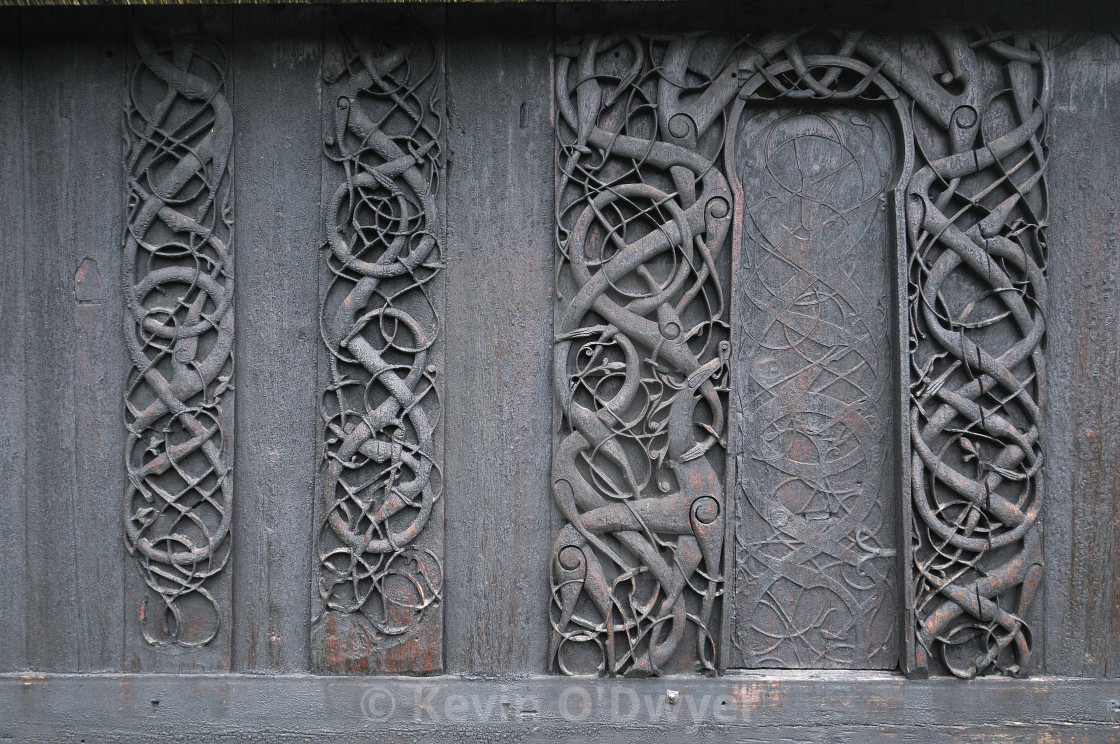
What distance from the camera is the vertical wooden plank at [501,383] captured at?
7.79 ft

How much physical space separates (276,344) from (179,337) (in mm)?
316

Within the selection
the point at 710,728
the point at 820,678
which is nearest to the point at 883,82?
the point at 820,678

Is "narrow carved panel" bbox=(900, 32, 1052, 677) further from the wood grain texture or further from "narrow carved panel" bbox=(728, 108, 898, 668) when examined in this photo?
the wood grain texture

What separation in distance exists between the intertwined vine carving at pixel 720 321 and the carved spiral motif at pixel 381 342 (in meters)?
0.45

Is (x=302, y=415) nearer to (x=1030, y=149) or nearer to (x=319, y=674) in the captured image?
(x=319, y=674)

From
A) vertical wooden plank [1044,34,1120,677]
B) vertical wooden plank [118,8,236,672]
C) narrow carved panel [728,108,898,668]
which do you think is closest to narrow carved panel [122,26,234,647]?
vertical wooden plank [118,8,236,672]

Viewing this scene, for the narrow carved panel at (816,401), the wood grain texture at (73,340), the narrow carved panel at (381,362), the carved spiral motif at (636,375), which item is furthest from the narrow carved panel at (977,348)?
the wood grain texture at (73,340)

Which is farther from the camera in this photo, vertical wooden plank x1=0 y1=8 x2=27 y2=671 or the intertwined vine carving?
vertical wooden plank x1=0 y1=8 x2=27 y2=671

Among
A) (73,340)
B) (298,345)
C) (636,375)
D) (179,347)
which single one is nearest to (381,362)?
(298,345)

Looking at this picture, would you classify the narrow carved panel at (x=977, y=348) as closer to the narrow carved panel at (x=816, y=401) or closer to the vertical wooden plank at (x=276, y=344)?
the narrow carved panel at (x=816, y=401)

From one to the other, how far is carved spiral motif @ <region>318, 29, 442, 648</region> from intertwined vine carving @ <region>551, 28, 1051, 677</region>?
1.47 ft

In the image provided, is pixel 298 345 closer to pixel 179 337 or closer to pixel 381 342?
pixel 381 342

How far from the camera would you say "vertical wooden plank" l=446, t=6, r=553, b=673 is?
2.38m

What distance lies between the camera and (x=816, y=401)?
7.86 ft
